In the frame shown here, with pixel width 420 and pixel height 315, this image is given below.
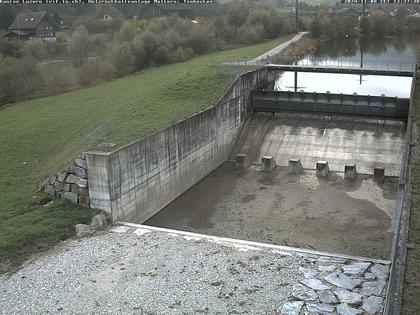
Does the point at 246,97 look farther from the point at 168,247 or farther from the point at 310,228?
the point at 168,247

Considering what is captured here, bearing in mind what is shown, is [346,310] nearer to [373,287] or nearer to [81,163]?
[373,287]

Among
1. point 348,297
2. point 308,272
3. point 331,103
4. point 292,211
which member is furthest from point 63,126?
point 348,297

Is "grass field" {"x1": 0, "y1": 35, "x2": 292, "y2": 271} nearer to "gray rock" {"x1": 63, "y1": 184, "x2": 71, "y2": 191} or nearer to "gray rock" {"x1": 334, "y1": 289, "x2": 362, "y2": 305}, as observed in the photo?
"gray rock" {"x1": 63, "y1": 184, "x2": 71, "y2": 191}

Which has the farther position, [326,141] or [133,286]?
[326,141]

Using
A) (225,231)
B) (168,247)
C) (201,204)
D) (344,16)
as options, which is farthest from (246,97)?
(344,16)

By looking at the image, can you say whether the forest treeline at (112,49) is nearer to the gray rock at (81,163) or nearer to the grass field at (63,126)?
the grass field at (63,126)

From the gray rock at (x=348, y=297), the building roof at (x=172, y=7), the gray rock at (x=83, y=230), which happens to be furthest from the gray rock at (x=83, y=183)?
the building roof at (x=172, y=7)
